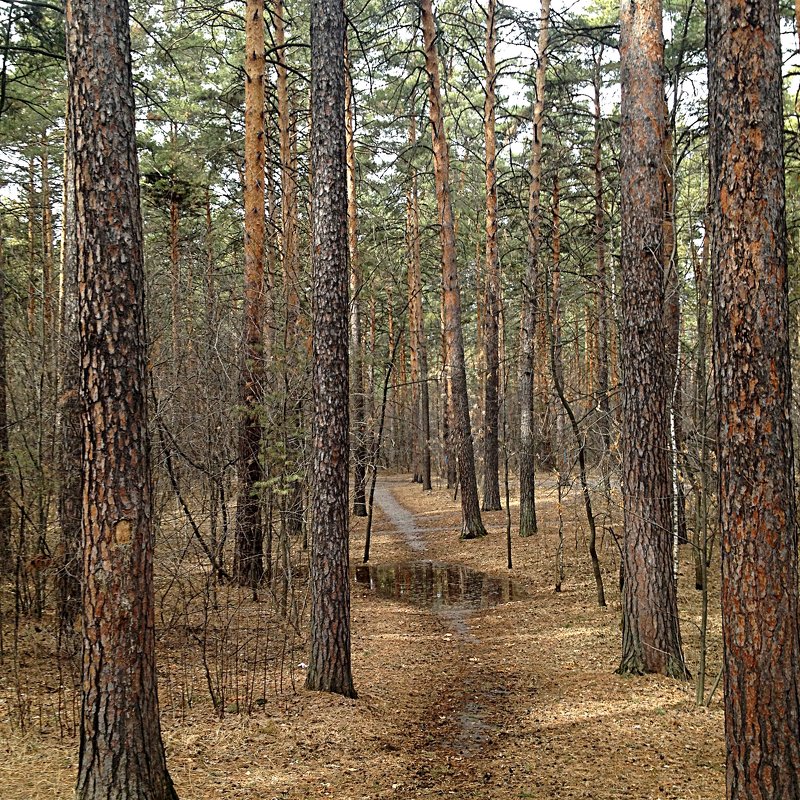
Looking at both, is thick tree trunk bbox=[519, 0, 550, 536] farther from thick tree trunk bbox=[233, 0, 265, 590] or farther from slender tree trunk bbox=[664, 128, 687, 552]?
thick tree trunk bbox=[233, 0, 265, 590]

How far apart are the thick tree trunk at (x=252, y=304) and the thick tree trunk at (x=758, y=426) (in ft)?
23.3

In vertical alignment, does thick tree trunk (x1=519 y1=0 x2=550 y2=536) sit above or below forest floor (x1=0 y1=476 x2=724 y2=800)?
above

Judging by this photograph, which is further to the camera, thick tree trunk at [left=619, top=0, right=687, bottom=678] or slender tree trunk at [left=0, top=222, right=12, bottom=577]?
slender tree trunk at [left=0, top=222, right=12, bottom=577]

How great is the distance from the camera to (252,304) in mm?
10703

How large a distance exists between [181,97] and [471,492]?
1337 centimetres

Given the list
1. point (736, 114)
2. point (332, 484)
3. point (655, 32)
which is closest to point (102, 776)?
point (332, 484)

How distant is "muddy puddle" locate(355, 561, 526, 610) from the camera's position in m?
10.9

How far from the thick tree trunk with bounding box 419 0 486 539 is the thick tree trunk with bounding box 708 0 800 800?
1135cm

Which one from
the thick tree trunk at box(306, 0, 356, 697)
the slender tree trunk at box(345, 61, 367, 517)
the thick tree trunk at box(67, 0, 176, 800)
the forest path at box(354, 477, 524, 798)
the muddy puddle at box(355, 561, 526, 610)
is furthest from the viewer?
the slender tree trunk at box(345, 61, 367, 517)

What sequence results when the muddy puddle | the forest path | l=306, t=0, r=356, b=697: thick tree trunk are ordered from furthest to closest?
the muddy puddle < l=306, t=0, r=356, b=697: thick tree trunk < the forest path

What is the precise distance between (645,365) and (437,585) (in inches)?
261

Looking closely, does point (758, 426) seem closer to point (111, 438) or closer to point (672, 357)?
point (111, 438)

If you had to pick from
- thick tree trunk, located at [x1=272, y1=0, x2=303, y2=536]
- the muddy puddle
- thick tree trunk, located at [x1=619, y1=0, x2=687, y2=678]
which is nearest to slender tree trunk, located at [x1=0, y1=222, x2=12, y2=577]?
thick tree trunk, located at [x1=272, y1=0, x2=303, y2=536]

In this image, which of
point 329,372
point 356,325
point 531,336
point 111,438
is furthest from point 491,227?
point 111,438
